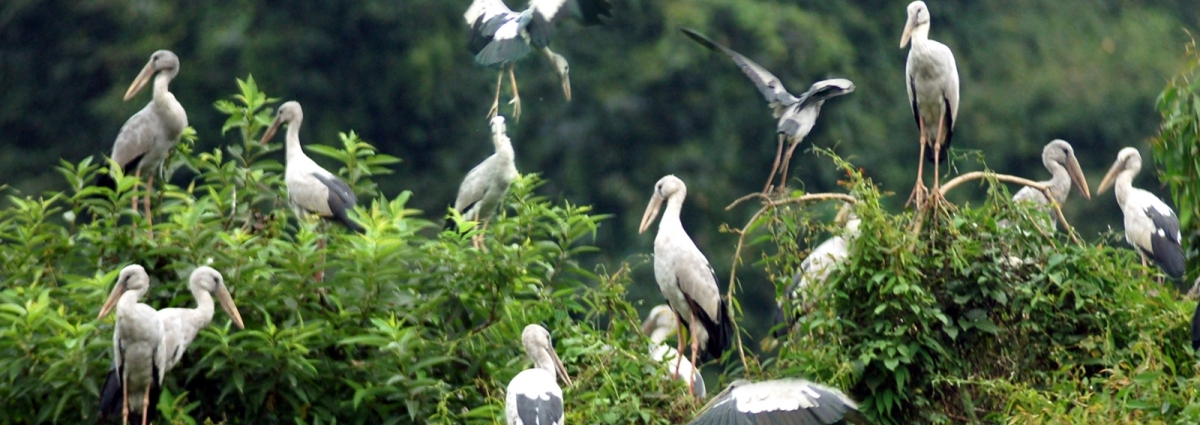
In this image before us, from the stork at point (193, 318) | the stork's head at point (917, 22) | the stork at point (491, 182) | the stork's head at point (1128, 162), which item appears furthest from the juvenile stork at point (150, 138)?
the stork's head at point (1128, 162)

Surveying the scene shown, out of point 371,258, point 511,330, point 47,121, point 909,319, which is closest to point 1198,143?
point 909,319

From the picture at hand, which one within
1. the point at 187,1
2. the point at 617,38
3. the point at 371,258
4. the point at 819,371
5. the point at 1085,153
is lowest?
the point at 1085,153

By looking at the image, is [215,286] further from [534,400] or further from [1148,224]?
[1148,224]

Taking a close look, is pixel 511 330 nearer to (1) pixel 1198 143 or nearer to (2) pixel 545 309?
(2) pixel 545 309

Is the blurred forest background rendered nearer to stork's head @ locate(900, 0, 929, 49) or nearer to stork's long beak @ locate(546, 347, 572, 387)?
stork's head @ locate(900, 0, 929, 49)

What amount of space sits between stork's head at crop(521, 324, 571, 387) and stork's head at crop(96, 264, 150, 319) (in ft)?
4.04

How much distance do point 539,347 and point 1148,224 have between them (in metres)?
4.22

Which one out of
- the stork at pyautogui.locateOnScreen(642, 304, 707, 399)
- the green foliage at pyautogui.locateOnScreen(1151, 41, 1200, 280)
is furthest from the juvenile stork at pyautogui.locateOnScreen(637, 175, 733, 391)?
the green foliage at pyautogui.locateOnScreen(1151, 41, 1200, 280)

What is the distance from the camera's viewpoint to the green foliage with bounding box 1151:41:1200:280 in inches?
229

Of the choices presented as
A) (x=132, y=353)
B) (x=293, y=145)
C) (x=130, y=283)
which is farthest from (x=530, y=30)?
(x=132, y=353)

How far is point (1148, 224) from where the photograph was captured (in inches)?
340

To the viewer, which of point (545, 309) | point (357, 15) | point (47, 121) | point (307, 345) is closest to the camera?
point (307, 345)

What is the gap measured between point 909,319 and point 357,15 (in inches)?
406

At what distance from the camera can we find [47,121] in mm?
14391
